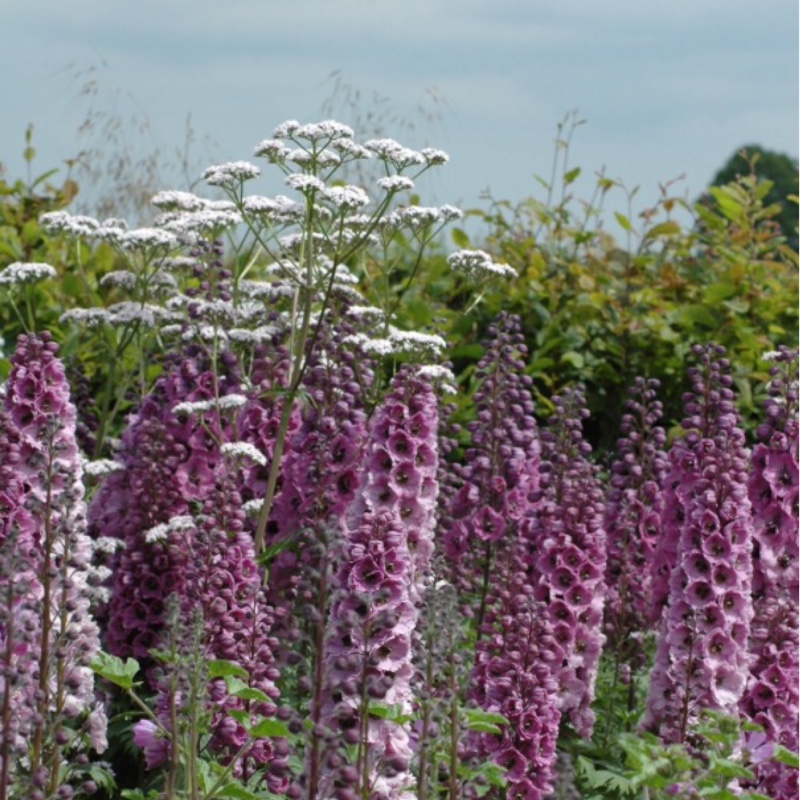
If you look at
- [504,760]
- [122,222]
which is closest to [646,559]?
[504,760]

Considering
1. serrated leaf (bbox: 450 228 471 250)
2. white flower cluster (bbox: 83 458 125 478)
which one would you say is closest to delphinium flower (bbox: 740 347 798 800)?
white flower cluster (bbox: 83 458 125 478)

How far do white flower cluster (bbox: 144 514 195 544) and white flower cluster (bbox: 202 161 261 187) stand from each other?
1.67 meters

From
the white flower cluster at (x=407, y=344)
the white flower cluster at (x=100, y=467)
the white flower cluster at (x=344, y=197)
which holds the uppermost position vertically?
the white flower cluster at (x=344, y=197)

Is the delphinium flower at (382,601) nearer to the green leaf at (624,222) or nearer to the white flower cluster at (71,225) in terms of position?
the white flower cluster at (71,225)

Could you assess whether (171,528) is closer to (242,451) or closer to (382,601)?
(242,451)

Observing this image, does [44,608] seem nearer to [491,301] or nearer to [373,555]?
[373,555]

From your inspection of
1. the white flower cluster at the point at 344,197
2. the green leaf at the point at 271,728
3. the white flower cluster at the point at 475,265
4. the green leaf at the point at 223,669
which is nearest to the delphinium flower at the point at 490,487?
the white flower cluster at the point at 475,265

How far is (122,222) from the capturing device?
8312mm

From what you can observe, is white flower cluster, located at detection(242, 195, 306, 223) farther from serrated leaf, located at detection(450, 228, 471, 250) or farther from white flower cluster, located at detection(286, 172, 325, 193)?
serrated leaf, located at detection(450, 228, 471, 250)

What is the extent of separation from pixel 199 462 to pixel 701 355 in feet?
7.35

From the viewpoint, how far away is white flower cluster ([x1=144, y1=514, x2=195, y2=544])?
6188mm

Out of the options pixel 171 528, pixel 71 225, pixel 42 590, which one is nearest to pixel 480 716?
pixel 42 590

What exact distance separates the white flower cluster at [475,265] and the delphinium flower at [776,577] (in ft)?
5.56

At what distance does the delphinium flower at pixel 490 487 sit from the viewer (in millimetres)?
6816
